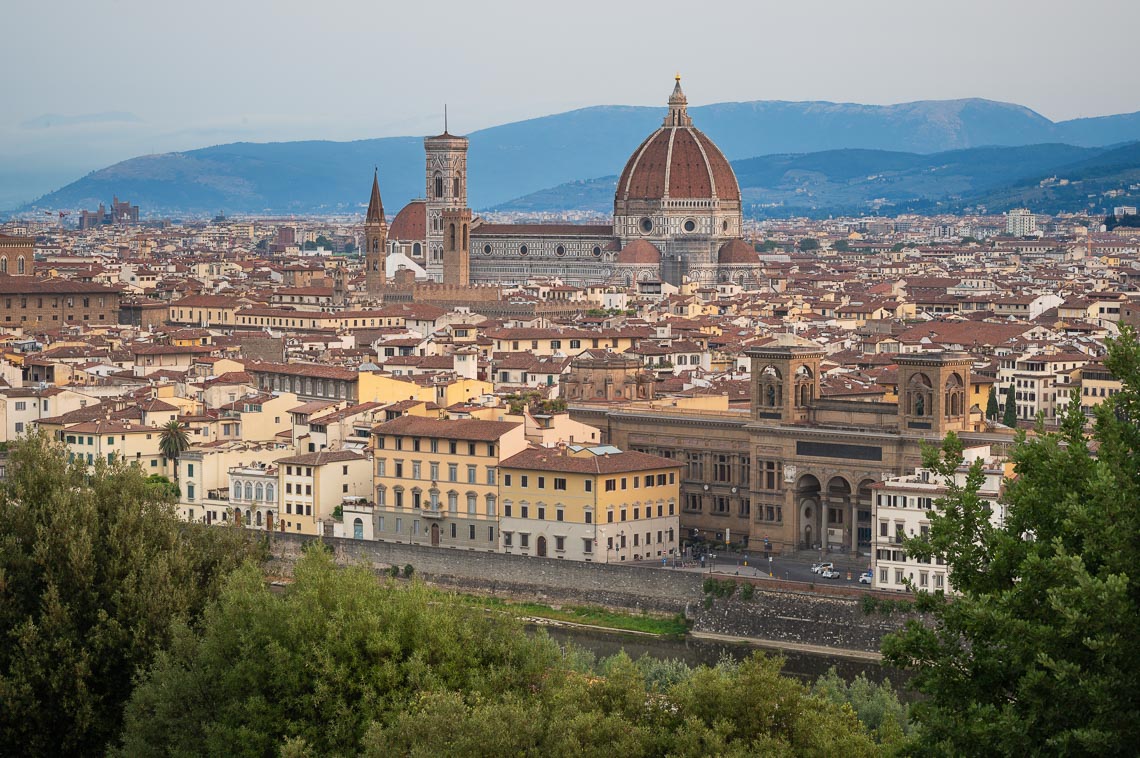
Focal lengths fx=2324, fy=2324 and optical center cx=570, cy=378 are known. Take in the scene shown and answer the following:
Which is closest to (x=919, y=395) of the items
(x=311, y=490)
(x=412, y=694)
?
(x=311, y=490)

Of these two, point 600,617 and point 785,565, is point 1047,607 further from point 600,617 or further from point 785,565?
point 785,565

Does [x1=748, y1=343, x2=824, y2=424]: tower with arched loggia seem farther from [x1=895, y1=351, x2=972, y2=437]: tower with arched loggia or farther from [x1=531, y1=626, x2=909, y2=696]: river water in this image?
[x1=531, y1=626, x2=909, y2=696]: river water

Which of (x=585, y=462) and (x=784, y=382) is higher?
(x=784, y=382)

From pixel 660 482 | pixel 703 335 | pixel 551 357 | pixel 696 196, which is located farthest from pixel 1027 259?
pixel 660 482

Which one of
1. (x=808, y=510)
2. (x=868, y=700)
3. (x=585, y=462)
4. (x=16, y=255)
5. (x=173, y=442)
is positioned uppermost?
(x=16, y=255)

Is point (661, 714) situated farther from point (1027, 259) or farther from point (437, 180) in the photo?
point (1027, 259)

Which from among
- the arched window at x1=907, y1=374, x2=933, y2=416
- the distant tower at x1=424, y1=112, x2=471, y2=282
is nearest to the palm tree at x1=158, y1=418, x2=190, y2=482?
the arched window at x1=907, y1=374, x2=933, y2=416

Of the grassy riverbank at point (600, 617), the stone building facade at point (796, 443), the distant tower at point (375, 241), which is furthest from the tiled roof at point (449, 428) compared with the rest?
the distant tower at point (375, 241)
